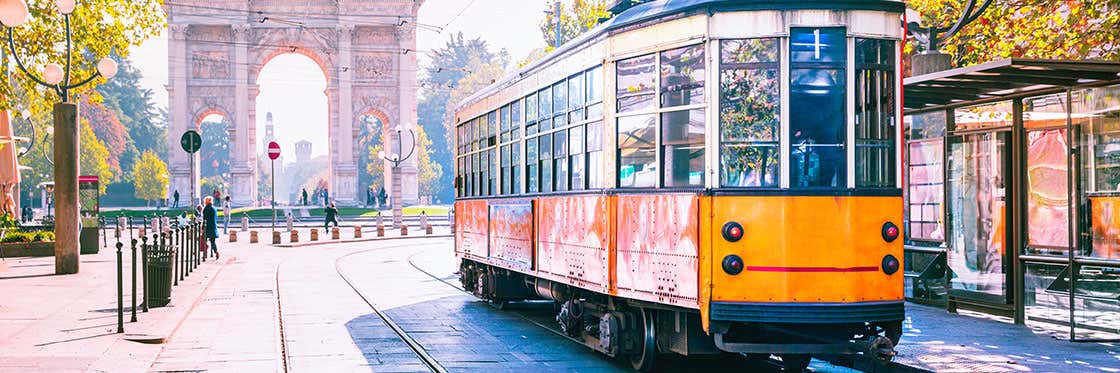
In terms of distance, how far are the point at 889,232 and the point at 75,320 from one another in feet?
31.8

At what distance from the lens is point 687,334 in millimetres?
10523

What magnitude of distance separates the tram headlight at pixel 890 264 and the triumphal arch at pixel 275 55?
69.8 metres

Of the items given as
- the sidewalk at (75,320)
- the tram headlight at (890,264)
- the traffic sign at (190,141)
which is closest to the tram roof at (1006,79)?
the tram headlight at (890,264)

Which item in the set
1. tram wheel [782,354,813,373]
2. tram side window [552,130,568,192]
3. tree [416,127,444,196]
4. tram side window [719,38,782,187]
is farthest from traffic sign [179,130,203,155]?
tree [416,127,444,196]

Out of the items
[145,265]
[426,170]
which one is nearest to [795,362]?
[145,265]

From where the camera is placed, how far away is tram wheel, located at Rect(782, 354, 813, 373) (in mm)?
10789

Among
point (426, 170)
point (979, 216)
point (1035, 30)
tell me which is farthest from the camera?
point (426, 170)

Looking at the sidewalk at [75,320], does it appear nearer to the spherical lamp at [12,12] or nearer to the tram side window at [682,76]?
the spherical lamp at [12,12]

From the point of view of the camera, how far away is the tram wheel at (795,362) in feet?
35.4

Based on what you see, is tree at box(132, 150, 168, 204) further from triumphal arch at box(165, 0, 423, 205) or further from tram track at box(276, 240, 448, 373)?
tram track at box(276, 240, 448, 373)

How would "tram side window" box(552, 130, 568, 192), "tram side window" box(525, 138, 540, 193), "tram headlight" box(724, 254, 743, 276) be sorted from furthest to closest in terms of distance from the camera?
"tram side window" box(525, 138, 540, 193), "tram side window" box(552, 130, 568, 192), "tram headlight" box(724, 254, 743, 276)

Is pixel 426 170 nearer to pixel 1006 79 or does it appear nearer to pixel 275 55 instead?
pixel 275 55

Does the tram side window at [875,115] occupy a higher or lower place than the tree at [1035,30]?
lower

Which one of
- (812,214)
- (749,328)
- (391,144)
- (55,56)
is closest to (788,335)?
(749,328)
